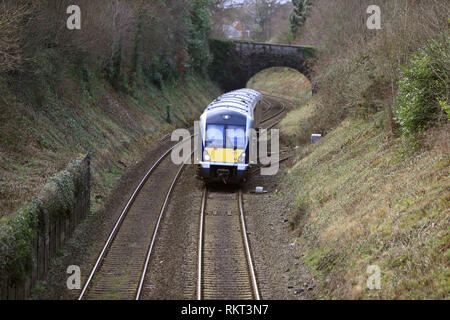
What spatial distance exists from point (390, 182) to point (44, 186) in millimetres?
9226

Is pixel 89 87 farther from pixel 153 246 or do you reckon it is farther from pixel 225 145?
pixel 153 246

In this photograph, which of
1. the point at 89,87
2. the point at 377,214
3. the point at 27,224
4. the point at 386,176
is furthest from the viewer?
the point at 89,87

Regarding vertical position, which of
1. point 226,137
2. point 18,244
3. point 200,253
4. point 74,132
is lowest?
point 200,253

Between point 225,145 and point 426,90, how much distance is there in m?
7.75

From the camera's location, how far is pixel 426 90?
14680 mm

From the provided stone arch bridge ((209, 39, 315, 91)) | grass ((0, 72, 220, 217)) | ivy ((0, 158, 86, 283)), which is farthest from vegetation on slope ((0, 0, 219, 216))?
stone arch bridge ((209, 39, 315, 91))

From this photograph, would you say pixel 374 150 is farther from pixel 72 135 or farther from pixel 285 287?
pixel 72 135

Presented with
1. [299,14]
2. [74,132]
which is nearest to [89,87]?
[74,132]

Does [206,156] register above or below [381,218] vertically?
above

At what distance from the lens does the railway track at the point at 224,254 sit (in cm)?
1161

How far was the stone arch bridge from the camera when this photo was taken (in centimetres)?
5466

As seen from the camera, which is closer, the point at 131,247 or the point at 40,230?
the point at 40,230

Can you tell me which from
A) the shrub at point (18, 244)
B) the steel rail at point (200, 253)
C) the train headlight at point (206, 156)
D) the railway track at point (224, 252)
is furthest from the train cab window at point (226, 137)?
the shrub at point (18, 244)

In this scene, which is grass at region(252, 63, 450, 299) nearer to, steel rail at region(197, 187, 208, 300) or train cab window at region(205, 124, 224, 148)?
steel rail at region(197, 187, 208, 300)
